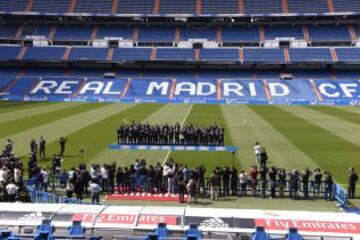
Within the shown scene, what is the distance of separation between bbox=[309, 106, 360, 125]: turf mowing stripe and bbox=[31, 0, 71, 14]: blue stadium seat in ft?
173

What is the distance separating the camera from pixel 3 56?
275 ft

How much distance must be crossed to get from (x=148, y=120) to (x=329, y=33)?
173 ft

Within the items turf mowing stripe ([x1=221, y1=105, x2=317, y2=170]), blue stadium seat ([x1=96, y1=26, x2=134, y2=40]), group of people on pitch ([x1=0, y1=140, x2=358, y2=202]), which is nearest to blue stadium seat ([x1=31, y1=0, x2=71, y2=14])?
blue stadium seat ([x1=96, y1=26, x2=134, y2=40])

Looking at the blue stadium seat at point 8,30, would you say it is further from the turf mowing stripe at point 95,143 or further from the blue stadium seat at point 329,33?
the blue stadium seat at point 329,33

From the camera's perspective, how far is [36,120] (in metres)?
47.3

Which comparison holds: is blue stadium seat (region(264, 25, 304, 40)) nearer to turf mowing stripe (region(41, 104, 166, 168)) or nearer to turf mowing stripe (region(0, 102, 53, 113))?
turf mowing stripe (region(0, 102, 53, 113))

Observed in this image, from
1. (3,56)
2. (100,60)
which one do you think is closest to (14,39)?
(3,56)

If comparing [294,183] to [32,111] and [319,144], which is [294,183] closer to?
[319,144]

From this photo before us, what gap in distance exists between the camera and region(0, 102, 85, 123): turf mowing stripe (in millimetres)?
49181

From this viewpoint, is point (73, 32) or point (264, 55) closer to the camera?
point (264, 55)

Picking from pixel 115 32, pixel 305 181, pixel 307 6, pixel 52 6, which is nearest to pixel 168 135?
pixel 305 181

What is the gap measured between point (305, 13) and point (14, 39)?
179 ft

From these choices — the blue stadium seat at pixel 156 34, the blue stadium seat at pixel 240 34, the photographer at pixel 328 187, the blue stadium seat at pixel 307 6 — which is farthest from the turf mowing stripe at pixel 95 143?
the blue stadium seat at pixel 307 6

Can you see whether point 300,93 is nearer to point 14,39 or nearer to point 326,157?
point 326,157
